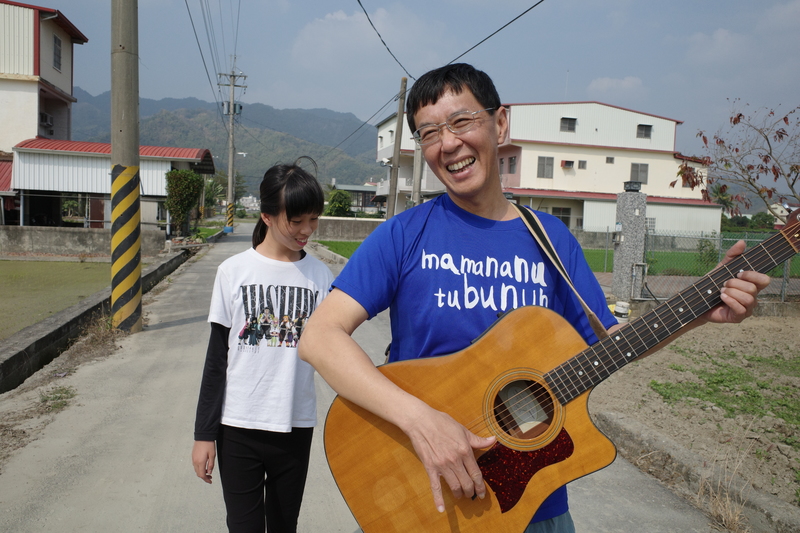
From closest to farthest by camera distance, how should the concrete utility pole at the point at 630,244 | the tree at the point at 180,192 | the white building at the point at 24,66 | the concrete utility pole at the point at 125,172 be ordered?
the concrete utility pole at the point at 125,172 < the concrete utility pole at the point at 630,244 < the tree at the point at 180,192 < the white building at the point at 24,66

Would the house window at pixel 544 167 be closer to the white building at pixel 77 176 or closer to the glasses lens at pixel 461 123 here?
the white building at pixel 77 176

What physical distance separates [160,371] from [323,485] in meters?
Result: 3.18

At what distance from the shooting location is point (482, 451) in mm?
1603

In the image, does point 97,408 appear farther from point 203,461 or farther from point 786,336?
point 786,336

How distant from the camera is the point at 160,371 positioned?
614 cm

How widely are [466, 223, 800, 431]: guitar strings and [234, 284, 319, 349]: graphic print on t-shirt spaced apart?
1.11 m

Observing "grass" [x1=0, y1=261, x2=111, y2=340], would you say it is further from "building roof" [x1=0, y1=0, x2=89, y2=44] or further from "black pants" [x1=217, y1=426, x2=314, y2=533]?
"building roof" [x1=0, y1=0, x2=89, y2=44]

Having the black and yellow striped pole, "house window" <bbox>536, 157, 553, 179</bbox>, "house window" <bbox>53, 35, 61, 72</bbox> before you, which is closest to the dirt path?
the black and yellow striped pole

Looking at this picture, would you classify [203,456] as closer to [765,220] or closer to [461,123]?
[461,123]

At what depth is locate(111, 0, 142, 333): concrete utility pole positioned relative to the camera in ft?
24.6

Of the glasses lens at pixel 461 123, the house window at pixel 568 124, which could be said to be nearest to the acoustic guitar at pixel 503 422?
the glasses lens at pixel 461 123

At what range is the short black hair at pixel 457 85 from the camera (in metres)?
1.73

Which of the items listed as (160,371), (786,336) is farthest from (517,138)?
(160,371)

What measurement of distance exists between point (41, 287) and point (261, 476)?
12288 millimetres
